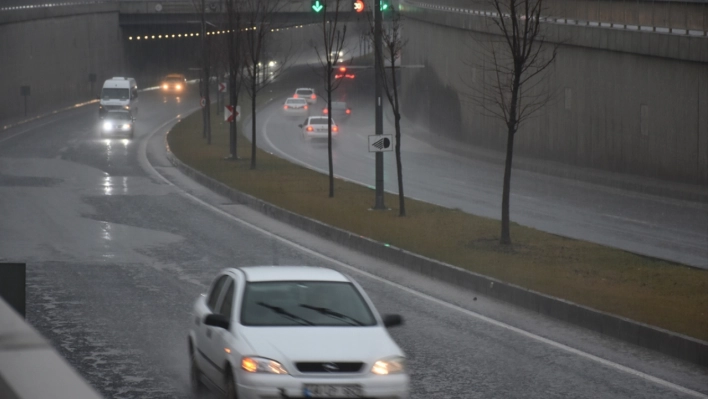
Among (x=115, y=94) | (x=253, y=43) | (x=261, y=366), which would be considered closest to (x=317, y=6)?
(x=253, y=43)

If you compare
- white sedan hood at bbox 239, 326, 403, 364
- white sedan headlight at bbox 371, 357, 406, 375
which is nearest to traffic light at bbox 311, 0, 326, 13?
white sedan hood at bbox 239, 326, 403, 364

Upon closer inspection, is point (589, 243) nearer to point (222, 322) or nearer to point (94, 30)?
point (222, 322)

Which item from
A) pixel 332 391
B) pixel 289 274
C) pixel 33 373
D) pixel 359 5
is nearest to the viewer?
pixel 33 373

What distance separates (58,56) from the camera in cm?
7212

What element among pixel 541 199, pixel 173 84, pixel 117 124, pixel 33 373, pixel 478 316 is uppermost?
pixel 33 373

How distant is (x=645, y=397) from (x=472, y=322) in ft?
12.8

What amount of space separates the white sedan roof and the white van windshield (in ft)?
178

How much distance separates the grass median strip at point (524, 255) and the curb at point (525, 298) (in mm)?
312

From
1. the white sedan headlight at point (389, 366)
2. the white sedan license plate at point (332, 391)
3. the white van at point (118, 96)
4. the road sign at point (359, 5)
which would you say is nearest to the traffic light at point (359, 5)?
the road sign at point (359, 5)

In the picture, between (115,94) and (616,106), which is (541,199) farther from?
(115,94)

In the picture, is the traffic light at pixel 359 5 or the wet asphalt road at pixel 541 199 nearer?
the wet asphalt road at pixel 541 199

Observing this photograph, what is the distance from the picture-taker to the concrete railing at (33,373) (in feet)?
8.95

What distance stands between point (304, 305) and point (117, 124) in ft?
158

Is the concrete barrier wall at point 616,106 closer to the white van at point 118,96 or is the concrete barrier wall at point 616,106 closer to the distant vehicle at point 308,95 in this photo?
the white van at point 118,96
